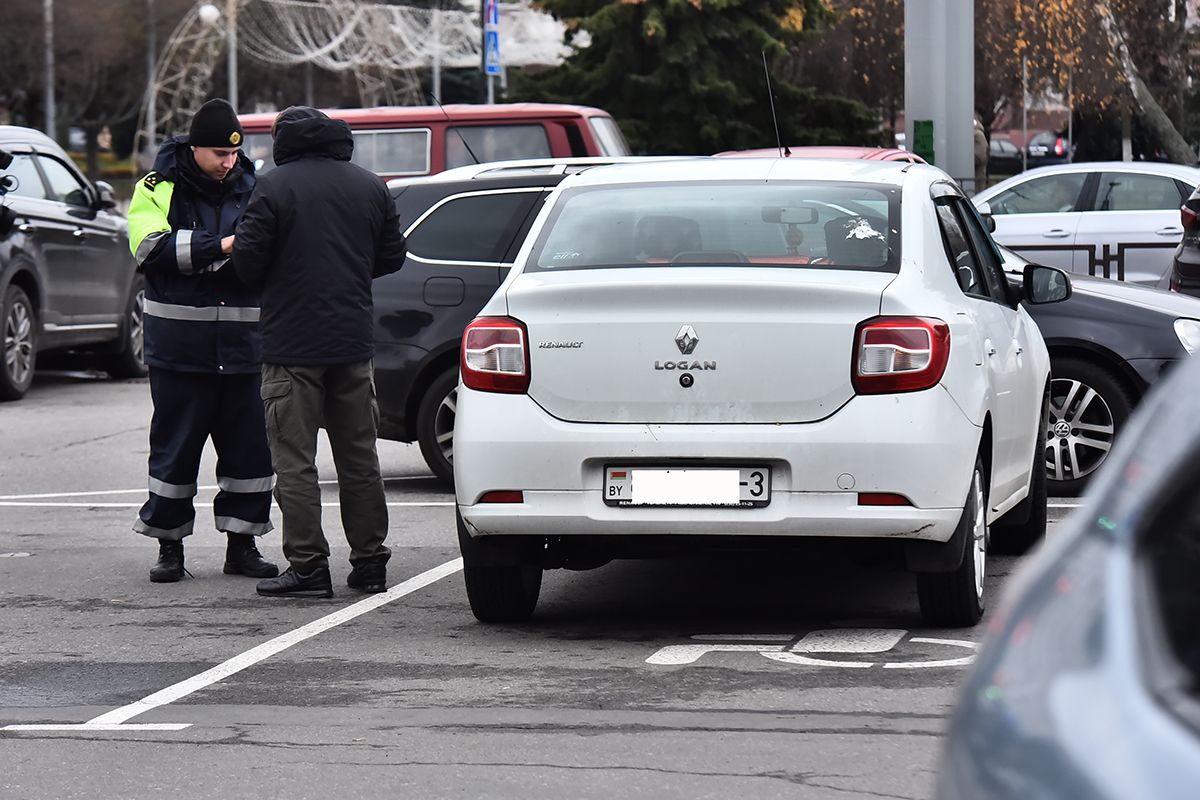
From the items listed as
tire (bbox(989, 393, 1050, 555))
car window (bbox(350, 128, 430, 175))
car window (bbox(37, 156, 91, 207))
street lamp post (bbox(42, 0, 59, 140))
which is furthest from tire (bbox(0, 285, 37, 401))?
street lamp post (bbox(42, 0, 59, 140))

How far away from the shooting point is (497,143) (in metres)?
16.5

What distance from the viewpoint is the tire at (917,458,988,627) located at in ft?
21.3

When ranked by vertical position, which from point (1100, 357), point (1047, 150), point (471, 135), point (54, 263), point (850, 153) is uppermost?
point (1047, 150)

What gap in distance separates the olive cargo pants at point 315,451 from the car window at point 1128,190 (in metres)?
12.3

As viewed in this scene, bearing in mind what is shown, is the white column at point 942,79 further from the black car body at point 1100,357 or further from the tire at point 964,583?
the tire at point 964,583

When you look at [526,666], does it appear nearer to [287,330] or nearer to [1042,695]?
[287,330]

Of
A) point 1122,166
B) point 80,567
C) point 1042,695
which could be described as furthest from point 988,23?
point 1042,695

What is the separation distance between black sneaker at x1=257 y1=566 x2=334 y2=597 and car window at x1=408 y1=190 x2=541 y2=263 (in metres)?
2.79

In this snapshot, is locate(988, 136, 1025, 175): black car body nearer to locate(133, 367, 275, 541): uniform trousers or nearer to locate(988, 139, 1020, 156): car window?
locate(988, 139, 1020, 156): car window

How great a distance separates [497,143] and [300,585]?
930cm

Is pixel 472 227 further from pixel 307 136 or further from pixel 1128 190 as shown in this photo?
pixel 1128 190

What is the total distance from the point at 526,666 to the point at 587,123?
1056 centimetres

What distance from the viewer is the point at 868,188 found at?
6.89 meters

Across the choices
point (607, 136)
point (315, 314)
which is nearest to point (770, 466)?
point (315, 314)
